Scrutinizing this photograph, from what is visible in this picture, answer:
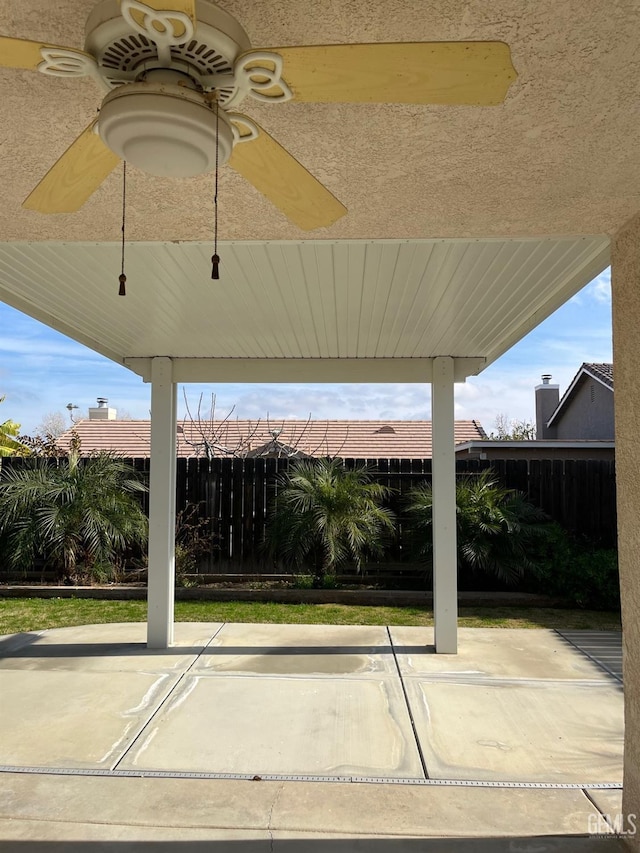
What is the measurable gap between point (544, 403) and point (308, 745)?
20.9 meters

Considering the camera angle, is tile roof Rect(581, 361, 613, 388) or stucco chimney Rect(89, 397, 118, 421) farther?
stucco chimney Rect(89, 397, 118, 421)

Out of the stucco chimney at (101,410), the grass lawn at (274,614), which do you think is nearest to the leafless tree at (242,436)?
the grass lawn at (274,614)

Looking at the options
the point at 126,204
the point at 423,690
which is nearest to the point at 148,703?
the point at 423,690

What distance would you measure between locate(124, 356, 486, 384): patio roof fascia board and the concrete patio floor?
2.57m

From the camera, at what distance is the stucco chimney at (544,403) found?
22750 millimetres

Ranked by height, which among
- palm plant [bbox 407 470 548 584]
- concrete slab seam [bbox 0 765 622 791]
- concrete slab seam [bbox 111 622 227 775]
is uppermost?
palm plant [bbox 407 470 548 584]

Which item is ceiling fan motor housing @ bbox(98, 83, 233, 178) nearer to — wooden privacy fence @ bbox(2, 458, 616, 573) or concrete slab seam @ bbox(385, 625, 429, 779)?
concrete slab seam @ bbox(385, 625, 429, 779)

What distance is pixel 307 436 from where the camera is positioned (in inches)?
707

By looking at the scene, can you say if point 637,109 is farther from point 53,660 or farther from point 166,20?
point 53,660

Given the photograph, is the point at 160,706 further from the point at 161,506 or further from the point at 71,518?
the point at 71,518

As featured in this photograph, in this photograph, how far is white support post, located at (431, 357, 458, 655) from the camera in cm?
603

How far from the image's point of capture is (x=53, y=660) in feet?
18.4

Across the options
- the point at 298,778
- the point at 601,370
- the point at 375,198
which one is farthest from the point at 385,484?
the point at 601,370

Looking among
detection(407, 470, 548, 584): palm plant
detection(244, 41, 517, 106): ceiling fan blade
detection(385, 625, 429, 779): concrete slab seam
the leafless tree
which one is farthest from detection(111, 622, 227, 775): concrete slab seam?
the leafless tree
